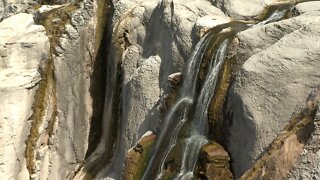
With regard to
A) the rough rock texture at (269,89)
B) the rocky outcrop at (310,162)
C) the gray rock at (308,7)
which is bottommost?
the rough rock texture at (269,89)

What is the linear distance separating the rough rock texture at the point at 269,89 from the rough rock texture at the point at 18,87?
11.9 metres

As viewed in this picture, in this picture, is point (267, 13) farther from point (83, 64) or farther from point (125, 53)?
point (83, 64)

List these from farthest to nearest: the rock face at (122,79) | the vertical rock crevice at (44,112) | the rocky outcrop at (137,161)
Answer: the vertical rock crevice at (44,112) → the rocky outcrop at (137,161) → the rock face at (122,79)

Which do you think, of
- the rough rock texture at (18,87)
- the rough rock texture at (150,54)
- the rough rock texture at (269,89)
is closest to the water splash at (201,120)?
the rough rock texture at (269,89)

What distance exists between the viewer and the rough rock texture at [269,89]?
12.0 meters

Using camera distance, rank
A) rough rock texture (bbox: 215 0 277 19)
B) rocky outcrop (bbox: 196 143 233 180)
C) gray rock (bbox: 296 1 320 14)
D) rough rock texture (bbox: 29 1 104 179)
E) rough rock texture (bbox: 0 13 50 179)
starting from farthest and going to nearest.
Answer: rough rock texture (bbox: 29 1 104 179) < rough rock texture (bbox: 0 13 50 179) < rough rock texture (bbox: 215 0 277 19) < gray rock (bbox: 296 1 320 14) < rocky outcrop (bbox: 196 143 233 180)

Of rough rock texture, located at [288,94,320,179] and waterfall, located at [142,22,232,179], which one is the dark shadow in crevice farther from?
rough rock texture, located at [288,94,320,179]

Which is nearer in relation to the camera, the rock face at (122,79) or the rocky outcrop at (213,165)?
the rock face at (122,79)

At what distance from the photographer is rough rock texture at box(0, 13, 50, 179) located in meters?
21.7

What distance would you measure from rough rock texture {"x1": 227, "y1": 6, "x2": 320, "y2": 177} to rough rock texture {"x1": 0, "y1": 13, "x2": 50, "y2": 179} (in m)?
11.9

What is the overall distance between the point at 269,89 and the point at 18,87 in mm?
12961

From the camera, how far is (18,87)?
21.8 m

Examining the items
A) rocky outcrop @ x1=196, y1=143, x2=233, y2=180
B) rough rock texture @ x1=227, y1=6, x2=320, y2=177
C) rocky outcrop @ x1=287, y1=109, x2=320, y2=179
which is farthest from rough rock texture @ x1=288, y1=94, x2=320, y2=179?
rocky outcrop @ x1=196, y1=143, x2=233, y2=180

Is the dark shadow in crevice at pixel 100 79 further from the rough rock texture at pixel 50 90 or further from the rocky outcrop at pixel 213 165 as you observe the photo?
the rocky outcrop at pixel 213 165
